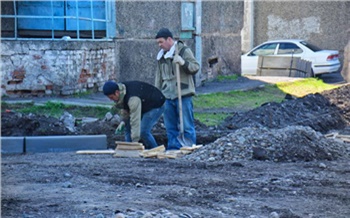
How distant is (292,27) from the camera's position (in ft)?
98.8

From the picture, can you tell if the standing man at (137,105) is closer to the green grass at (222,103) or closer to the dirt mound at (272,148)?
the dirt mound at (272,148)

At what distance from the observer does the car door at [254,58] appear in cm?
2544

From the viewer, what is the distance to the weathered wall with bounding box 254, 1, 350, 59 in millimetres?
29438

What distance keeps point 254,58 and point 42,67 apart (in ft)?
37.7

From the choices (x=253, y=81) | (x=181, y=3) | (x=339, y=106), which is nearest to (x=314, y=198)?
(x=339, y=106)

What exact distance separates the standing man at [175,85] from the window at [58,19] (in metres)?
6.07

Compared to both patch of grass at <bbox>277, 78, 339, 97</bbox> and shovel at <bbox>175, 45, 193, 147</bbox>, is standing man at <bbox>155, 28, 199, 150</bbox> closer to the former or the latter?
shovel at <bbox>175, 45, 193, 147</bbox>

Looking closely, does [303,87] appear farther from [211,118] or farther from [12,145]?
[12,145]

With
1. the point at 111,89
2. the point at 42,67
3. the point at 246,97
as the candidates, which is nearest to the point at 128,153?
the point at 111,89

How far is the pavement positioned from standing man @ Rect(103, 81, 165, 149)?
12.7 ft

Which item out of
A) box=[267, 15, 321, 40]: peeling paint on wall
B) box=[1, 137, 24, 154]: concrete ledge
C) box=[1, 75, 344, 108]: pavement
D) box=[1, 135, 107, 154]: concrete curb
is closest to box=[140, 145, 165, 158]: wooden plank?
box=[1, 135, 107, 154]: concrete curb

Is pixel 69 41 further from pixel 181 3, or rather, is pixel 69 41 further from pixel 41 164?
pixel 41 164

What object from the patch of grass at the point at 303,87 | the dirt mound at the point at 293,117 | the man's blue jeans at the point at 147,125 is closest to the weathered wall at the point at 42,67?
the dirt mound at the point at 293,117

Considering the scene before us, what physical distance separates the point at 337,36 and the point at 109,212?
24798 mm
